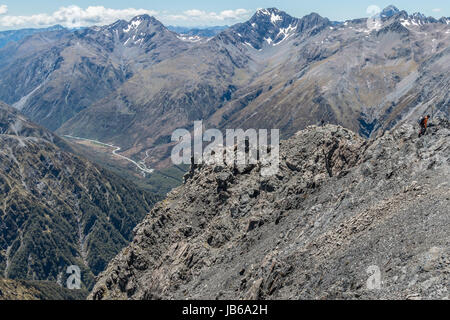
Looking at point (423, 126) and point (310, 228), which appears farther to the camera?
point (423, 126)

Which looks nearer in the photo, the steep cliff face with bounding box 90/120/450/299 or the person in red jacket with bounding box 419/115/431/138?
the steep cliff face with bounding box 90/120/450/299

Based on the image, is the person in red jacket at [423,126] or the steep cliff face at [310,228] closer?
the steep cliff face at [310,228]

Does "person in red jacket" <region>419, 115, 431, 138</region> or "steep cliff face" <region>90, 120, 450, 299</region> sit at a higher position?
"person in red jacket" <region>419, 115, 431, 138</region>

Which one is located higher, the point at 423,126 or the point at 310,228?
the point at 423,126

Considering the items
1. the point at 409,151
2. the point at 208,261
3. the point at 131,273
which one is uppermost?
the point at 409,151

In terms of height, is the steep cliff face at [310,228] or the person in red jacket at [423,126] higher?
the person in red jacket at [423,126]

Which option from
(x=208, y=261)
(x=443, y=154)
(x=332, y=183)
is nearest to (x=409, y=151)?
(x=443, y=154)
